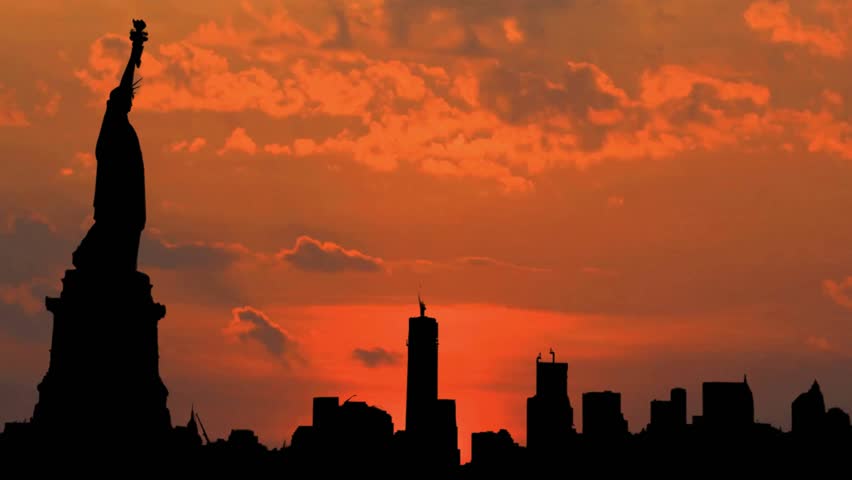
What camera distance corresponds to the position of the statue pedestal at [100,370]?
211ft

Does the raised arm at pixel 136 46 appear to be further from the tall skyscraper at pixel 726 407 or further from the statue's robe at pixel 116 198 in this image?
the tall skyscraper at pixel 726 407

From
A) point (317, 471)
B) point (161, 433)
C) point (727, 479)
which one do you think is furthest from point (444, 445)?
point (161, 433)

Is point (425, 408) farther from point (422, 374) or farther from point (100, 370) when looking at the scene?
point (100, 370)

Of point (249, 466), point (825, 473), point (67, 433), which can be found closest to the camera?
point (67, 433)

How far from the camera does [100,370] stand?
212 feet

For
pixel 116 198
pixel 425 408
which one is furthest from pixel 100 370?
pixel 425 408

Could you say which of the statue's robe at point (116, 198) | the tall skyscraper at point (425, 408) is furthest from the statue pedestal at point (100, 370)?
the tall skyscraper at point (425, 408)

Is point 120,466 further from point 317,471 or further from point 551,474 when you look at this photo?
point 551,474

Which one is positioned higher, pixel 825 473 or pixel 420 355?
pixel 420 355

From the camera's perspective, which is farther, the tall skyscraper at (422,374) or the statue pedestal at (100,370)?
the tall skyscraper at (422,374)

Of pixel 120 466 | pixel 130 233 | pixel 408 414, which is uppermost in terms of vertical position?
pixel 408 414

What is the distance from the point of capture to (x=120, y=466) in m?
64.3

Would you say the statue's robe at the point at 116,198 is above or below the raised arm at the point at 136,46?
below

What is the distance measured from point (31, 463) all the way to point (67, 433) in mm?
1417
